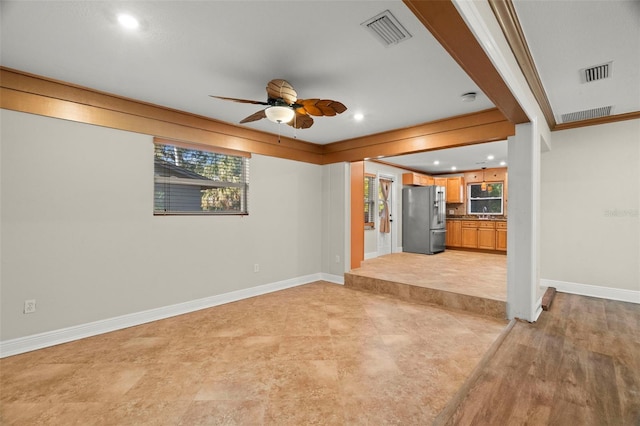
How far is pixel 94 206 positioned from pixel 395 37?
3363 millimetres

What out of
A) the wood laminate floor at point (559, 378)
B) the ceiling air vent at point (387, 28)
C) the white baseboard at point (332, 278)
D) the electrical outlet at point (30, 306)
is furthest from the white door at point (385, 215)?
the electrical outlet at point (30, 306)

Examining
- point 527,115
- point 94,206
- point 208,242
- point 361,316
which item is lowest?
point 361,316

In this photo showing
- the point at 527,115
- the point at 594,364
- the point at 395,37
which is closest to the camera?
the point at 395,37

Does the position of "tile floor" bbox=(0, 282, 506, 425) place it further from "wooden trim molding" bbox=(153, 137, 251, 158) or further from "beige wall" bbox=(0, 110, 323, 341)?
"wooden trim molding" bbox=(153, 137, 251, 158)

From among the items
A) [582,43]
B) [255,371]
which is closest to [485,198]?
[582,43]

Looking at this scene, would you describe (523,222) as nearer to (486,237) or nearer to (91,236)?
(91,236)

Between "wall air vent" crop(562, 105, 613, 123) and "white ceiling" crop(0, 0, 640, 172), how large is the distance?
222 mm

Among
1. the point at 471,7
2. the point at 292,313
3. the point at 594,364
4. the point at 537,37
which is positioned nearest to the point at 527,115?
the point at 537,37

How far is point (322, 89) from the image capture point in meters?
3.03

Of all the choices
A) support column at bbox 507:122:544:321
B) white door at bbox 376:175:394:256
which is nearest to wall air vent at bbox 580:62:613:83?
support column at bbox 507:122:544:321

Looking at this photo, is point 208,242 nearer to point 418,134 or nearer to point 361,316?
point 361,316

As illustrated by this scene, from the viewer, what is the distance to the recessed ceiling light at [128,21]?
1948 mm

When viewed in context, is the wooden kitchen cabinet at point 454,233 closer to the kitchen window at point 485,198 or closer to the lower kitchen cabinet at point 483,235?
the lower kitchen cabinet at point 483,235

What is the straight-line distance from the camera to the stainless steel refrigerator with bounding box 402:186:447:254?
25.3 feet
